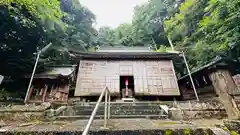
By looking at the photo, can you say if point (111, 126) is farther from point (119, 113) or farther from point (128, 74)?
point (128, 74)

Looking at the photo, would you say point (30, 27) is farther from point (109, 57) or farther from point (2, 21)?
point (109, 57)

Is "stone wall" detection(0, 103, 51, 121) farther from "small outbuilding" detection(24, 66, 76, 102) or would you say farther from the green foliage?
the green foliage

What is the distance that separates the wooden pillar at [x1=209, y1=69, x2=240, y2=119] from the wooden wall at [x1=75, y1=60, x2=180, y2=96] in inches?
162

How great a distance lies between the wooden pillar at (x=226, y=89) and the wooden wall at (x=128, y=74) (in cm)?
410

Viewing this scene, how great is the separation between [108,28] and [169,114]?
31.0m

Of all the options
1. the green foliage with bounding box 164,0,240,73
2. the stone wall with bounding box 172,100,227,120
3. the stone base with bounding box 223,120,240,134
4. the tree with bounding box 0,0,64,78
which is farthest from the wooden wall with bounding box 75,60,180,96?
the stone base with bounding box 223,120,240,134

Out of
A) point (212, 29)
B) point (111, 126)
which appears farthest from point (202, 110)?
point (212, 29)

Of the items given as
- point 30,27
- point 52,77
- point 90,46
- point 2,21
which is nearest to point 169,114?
point 52,77

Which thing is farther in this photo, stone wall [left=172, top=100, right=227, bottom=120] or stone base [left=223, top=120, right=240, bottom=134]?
stone wall [left=172, top=100, right=227, bottom=120]

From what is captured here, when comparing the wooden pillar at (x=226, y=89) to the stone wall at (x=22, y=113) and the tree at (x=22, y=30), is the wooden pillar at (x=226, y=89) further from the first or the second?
the tree at (x=22, y=30)

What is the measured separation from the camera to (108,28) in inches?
1305

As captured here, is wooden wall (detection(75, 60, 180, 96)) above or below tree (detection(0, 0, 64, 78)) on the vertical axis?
below

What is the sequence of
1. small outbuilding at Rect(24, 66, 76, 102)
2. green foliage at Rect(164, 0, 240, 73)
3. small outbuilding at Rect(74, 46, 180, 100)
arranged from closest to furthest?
green foliage at Rect(164, 0, 240, 73)
small outbuilding at Rect(74, 46, 180, 100)
small outbuilding at Rect(24, 66, 76, 102)

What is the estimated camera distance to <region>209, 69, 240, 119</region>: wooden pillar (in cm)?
508
